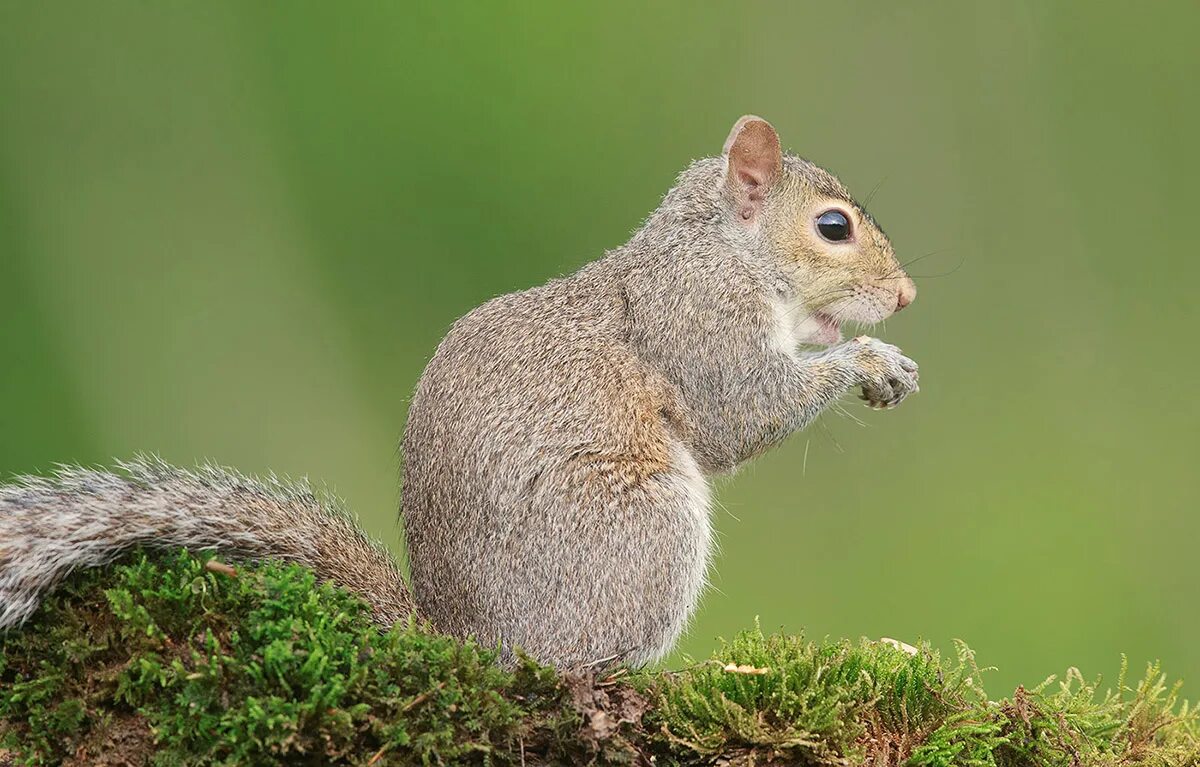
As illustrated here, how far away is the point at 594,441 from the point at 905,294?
0.97m

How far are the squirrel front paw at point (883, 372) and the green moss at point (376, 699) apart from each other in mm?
903

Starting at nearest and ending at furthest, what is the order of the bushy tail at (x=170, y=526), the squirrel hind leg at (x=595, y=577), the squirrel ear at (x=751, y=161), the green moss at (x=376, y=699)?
the green moss at (x=376, y=699), the bushy tail at (x=170, y=526), the squirrel hind leg at (x=595, y=577), the squirrel ear at (x=751, y=161)

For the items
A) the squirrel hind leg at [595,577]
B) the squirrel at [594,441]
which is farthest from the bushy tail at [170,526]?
the squirrel hind leg at [595,577]

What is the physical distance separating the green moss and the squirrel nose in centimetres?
105

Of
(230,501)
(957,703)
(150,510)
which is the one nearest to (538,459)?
(230,501)

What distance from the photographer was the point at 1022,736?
2160mm

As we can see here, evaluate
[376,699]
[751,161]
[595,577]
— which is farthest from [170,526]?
[751,161]

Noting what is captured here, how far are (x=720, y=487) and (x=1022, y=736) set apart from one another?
1.07 meters

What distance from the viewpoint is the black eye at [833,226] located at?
298 centimetres

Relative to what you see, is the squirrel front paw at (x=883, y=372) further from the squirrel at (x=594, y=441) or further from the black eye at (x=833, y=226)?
the black eye at (x=833, y=226)

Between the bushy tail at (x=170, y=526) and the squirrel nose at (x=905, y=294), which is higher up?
the squirrel nose at (x=905, y=294)

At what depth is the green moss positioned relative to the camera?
185 centimetres

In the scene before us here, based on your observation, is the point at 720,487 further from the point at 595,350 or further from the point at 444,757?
the point at 444,757

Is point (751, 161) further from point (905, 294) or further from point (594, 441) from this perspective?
point (594, 441)
